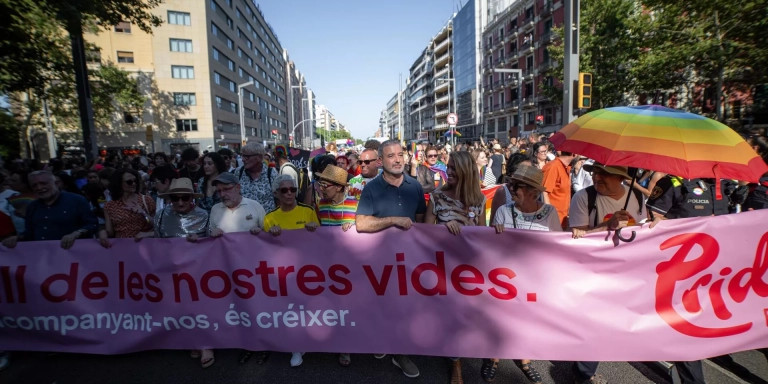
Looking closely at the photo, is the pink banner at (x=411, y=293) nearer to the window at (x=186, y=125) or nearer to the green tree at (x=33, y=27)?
the green tree at (x=33, y=27)

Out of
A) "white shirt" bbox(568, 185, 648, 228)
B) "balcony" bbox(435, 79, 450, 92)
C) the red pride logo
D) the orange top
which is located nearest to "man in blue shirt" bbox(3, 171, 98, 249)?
"white shirt" bbox(568, 185, 648, 228)

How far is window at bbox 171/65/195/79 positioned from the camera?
136ft

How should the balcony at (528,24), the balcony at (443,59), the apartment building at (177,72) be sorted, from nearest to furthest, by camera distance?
the apartment building at (177,72) < the balcony at (528,24) < the balcony at (443,59)

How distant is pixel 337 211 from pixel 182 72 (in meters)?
45.9

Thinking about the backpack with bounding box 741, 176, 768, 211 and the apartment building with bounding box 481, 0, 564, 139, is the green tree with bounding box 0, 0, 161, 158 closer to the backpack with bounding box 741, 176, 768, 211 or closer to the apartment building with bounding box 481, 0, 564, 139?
the backpack with bounding box 741, 176, 768, 211

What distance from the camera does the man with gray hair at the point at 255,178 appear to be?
492 centimetres

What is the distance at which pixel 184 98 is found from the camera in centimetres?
4250

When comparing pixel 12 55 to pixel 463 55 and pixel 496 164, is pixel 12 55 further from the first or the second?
pixel 463 55

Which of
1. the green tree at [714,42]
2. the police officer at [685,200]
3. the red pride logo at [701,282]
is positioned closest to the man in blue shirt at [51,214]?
the red pride logo at [701,282]

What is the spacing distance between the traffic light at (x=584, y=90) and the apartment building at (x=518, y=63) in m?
27.6

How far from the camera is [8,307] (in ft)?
11.1

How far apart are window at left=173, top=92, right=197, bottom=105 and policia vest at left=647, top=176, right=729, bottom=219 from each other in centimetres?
4704

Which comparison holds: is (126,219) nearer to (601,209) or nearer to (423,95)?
(601,209)

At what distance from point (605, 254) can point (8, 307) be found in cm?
510
